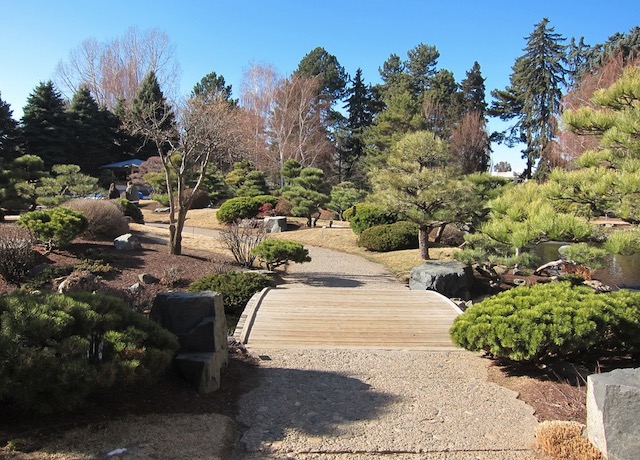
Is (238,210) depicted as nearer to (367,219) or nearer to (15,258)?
(367,219)

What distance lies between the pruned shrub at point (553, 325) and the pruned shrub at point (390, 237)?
11.9 m

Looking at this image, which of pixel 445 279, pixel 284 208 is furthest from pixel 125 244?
pixel 284 208

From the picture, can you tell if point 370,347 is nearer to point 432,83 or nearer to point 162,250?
point 162,250

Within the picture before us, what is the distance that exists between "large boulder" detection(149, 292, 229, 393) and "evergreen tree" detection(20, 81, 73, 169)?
112 ft

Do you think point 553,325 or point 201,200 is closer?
point 553,325

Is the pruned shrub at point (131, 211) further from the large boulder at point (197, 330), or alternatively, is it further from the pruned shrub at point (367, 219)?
the large boulder at point (197, 330)

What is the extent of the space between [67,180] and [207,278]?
13.0 meters

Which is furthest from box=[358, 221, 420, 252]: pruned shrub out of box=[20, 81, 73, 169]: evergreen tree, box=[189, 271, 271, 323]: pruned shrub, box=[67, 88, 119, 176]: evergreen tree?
box=[67, 88, 119, 176]: evergreen tree

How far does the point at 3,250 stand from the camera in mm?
9500

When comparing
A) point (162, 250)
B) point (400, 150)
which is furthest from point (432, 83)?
point (162, 250)

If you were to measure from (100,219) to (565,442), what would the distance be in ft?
43.0

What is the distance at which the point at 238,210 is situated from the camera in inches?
946

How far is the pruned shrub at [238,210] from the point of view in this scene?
23594 millimetres

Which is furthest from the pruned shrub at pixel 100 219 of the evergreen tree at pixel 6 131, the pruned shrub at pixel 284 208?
the pruned shrub at pixel 284 208
